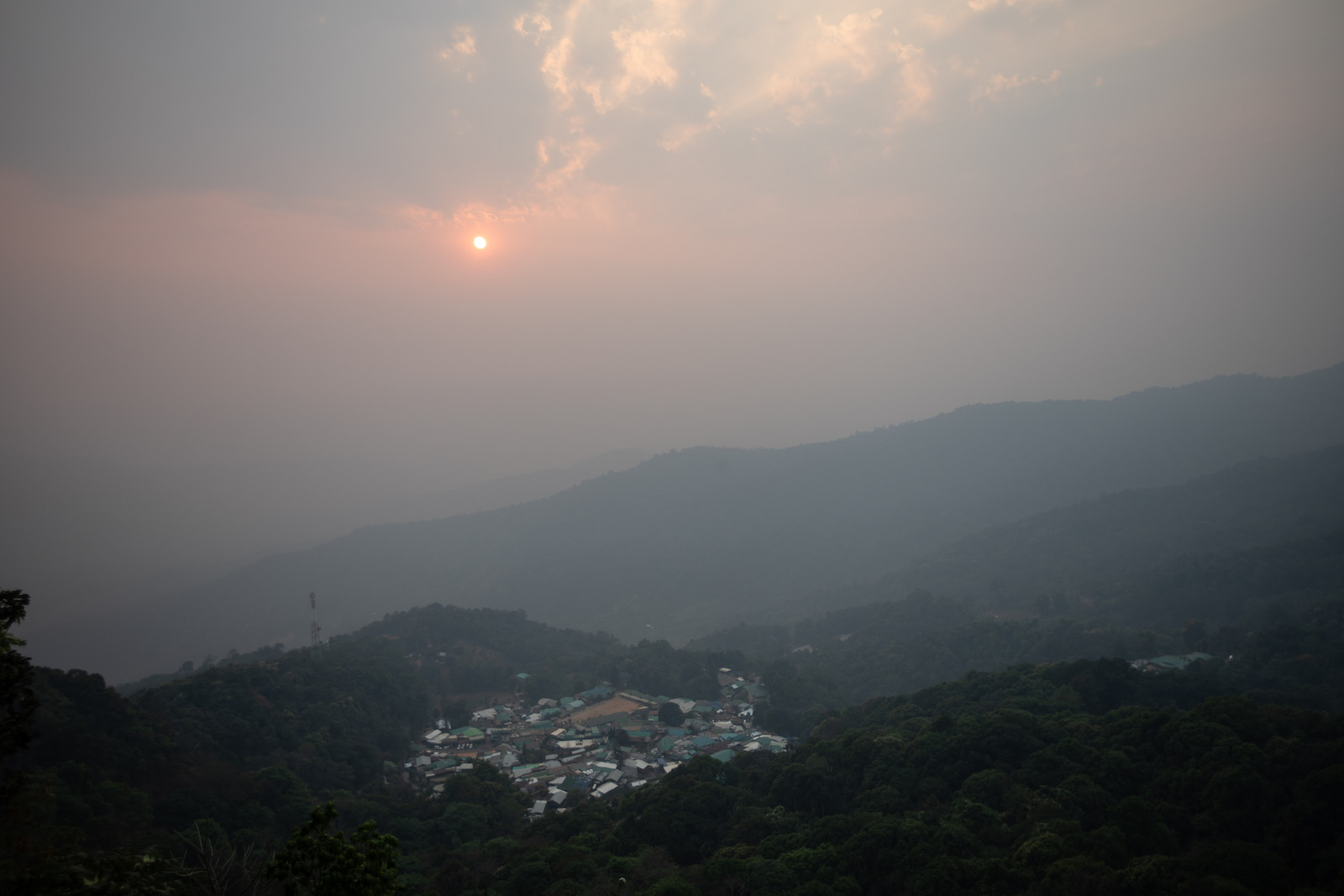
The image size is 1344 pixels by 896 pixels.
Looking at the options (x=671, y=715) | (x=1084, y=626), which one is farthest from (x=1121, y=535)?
(x=671, y=715)

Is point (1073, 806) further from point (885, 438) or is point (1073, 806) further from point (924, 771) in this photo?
point (885, 438)

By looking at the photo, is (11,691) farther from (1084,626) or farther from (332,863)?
(1084,626)

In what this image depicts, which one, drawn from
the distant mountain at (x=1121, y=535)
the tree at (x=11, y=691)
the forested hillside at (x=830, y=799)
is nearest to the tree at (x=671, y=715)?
the forested hillside at (x=830, y=799)

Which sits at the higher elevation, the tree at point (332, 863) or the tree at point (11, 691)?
the tree at point (11, 691)

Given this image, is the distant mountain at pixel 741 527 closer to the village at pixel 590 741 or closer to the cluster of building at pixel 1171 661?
the village at pixel 590 741

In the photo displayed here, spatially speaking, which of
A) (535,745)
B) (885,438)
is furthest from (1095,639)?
(885,438)


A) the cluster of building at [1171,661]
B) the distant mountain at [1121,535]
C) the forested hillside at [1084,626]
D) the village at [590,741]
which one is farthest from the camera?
the distant mountain at [1121,535]
